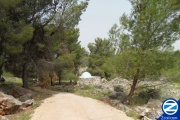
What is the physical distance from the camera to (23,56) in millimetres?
17109

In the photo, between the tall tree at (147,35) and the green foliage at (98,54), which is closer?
the tall tree at (147,35)

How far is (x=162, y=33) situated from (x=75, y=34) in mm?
17386

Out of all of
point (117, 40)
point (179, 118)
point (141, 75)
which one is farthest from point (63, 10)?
point (179, 118)

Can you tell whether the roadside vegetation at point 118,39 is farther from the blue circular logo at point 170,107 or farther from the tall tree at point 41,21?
the blue circular logo at point 170,107

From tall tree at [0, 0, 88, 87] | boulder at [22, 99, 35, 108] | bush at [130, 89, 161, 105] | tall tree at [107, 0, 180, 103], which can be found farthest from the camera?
tall tree at [0, 0, 88, 87]

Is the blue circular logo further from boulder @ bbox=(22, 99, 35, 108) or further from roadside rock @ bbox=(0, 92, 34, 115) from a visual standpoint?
boulder @ bbox=(22, 99, 35, 108)

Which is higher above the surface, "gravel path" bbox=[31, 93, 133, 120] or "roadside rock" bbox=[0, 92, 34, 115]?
"roadside rock" bbox=[0, 92, 34, 115]

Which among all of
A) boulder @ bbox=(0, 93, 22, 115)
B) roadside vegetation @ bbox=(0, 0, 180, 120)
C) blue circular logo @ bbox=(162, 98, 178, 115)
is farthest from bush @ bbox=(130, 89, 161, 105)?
blue circular logo @ bbox=(162, 98, 178, 115)

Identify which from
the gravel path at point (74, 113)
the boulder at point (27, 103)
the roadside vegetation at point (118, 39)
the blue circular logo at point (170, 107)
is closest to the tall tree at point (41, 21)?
the roadside vegetation at point (118, 39)

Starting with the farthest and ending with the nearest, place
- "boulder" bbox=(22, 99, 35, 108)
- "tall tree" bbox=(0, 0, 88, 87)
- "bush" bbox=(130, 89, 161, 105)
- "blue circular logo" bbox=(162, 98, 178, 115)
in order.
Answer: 1. "tall tree" bbox=(0, 0, 88, 87)
2. "bush" bbox=(130, 89, 161, 105)
3. "boulder" bbox=(22, 99, 35, 108)
4. "blue circular logo" bbox=(162, 98, 178, 115)

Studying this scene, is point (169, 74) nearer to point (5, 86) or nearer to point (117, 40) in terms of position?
point (117, 40)

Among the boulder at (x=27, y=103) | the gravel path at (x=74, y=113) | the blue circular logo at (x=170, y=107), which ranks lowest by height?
the gravel path at (x=74, y=113)

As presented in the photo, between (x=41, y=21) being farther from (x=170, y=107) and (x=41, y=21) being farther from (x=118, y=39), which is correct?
(x=170, y=107)

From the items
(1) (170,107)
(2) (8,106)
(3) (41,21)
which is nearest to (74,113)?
(2) (8,106)
